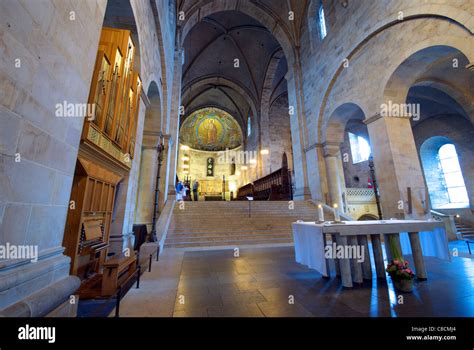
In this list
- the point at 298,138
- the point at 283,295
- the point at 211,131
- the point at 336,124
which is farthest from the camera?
the point at 211,131

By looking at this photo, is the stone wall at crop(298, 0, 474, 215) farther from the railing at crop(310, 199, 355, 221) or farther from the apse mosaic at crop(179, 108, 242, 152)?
the apse mosaic at crop(179, 108, 242, 152)

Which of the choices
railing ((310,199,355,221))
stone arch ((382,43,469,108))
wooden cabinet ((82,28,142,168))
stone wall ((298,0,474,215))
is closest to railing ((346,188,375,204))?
stone wall ((298,0,474,215))

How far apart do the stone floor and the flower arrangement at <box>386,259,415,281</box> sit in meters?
0.18

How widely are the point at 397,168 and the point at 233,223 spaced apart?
5.51 meters

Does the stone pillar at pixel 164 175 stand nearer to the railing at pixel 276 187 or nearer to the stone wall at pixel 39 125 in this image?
the stone wall at pixel 39 125

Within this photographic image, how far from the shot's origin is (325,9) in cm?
970

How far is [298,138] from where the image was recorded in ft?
36.2

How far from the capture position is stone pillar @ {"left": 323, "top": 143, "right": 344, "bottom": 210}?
30.8 feet

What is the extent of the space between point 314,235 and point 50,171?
10.5 feet

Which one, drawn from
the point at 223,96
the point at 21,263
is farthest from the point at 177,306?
the point at 223,96

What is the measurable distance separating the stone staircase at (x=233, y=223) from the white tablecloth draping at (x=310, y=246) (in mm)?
2673

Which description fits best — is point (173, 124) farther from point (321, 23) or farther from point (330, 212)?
point (321, 23)

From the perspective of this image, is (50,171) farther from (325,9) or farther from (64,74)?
(325,9)

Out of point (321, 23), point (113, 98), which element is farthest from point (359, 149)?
point (113, 98)
